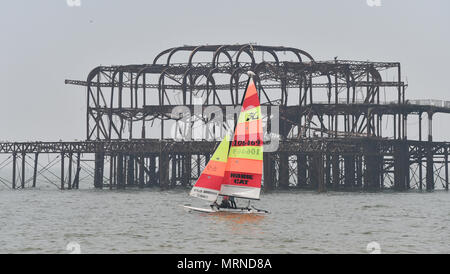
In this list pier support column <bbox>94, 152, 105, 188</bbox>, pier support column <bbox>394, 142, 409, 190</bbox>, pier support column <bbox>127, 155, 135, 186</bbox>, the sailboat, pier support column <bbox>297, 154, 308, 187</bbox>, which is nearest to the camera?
the sailboat

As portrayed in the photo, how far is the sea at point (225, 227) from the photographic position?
144 feet

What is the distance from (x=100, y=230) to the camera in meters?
52.5

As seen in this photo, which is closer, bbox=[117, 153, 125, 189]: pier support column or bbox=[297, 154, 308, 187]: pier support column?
bbox=[117, 153, 125, 189]: pier support column

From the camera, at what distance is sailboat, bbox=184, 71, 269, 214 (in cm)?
5369

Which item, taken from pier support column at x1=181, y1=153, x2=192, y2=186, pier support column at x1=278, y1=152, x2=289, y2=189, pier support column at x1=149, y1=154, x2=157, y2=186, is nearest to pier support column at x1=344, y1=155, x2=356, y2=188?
pier support column at x1=278, y1=152, x2=289, y2=189

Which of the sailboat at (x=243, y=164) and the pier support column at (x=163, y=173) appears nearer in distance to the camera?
the sailboat at (x=243, y=164)

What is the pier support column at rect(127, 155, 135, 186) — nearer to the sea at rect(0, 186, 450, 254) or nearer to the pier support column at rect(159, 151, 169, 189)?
the pier support column at rect(159, 151, 169, 189)

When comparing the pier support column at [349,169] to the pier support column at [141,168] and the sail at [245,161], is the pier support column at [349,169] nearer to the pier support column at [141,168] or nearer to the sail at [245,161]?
the pier support column at [141,168]

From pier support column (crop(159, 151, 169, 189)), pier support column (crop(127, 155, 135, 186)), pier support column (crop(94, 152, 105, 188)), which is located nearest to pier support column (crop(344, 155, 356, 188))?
pier support column (crop(159, 151, 169, 189))

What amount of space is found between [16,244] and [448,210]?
42.6 m

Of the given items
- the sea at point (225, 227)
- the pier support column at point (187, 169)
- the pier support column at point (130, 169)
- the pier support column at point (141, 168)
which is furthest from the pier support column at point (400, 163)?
the pier support column at point (130, 169)

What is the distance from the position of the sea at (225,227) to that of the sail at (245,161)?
224 cm

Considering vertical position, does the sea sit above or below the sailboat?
below

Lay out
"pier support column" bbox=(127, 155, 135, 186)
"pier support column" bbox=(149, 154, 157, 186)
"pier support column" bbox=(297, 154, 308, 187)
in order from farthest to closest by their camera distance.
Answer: "pier support column" bbox=(149, 154, 157, 186)
"pier support column" bbox=(127, 155, 135, 186)
"pier support column" bbox=(297, 154, 308, 187)
